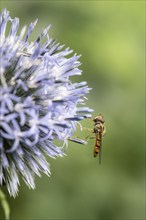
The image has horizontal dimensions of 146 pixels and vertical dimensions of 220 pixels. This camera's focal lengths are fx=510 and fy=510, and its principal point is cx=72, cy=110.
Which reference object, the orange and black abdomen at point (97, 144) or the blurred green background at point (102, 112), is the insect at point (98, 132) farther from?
the blurred green background at point (102, 112)

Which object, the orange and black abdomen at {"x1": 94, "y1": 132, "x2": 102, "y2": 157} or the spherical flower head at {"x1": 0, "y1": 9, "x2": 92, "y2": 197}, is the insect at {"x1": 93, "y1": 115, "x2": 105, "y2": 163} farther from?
the spherical flower head at {"x1": 0, "y1": 9, "x2": 92, "y2": 197}

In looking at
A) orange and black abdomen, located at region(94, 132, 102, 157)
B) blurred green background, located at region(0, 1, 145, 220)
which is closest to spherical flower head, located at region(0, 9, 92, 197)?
orange and black abdomen, located at region(94, 132, 102, 157)

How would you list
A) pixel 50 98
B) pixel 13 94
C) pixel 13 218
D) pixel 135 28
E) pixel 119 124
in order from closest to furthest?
1. pixel 13 94
2. pixel 50 98
3. pixel 13 218
4. pixel 119 124
5. pixel 135 28

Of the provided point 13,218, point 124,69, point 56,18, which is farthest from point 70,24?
point 13,218

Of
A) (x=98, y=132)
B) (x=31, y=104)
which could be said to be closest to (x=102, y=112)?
(x=98, y=132)

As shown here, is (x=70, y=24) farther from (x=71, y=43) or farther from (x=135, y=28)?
(x=135, y=28)
